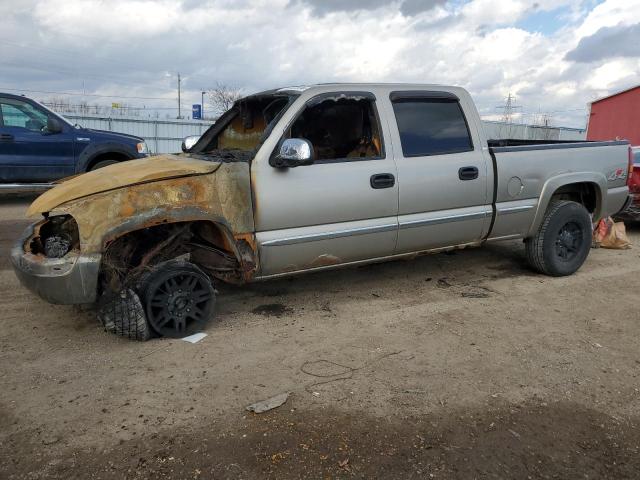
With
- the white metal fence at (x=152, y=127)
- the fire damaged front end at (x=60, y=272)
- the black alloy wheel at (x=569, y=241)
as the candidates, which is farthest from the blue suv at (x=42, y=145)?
the white metal fence at (x=152, y=127)

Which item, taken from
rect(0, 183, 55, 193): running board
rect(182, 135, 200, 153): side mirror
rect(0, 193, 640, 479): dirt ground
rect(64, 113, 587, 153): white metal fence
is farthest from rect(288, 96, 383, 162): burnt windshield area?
rect(64, 113, 587, 153): white metal fence

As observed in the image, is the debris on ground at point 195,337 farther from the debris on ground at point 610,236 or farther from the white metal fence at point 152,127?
the white metal fence at point 152,127

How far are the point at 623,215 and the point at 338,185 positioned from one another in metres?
5.87

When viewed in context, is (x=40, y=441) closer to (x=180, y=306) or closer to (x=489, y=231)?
(x=180, y=306)

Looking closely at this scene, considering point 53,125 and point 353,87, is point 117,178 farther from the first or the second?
point 53,125

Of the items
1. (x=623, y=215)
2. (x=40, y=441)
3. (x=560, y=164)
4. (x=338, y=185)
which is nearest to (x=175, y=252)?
(x=338, y=185)

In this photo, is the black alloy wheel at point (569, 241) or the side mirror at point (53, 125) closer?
the black alloy wheel at point (569, 241)

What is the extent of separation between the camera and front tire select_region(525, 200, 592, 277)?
5.45 metres

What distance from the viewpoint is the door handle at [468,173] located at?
4754 mm

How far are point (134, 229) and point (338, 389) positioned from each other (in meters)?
1.69

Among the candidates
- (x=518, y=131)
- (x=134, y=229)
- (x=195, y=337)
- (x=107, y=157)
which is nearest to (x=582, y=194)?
(x=195, y=337)

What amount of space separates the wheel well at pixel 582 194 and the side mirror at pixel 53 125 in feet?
26.5

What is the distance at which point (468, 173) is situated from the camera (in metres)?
4.79

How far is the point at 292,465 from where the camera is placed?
8.27ft
